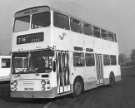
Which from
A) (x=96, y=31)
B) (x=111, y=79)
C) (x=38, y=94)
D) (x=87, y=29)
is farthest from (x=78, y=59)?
(x=111, y=79)

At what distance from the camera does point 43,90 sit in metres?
10.7

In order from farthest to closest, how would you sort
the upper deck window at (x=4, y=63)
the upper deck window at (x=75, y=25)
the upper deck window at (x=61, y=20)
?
1. the upper deck window at (x=4, y=63)
2. the upper deck window at (x=75, y=25)
3. the upper deck window at (x=61, y=20)

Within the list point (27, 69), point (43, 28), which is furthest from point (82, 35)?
point (27, 69)

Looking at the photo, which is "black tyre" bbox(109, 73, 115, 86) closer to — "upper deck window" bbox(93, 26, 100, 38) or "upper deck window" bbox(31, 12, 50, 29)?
"upper deck window" bbox(93, 26, 100, 38)

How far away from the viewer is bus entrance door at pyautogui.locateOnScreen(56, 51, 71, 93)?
11283 millimetres

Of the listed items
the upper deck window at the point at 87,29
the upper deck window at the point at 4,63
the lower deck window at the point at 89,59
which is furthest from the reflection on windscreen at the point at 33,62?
the upper deck window at the point at 4,63

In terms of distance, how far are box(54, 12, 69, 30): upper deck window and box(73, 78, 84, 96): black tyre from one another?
3091 millimetres

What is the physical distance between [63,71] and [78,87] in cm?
181

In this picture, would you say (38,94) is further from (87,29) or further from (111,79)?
(111,79)

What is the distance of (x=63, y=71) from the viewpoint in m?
A: 11.8

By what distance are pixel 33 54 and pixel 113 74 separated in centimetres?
930

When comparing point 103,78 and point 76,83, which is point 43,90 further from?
point 103,78

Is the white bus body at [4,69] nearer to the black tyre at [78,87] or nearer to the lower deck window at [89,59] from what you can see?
the lower deck window at [89,59]

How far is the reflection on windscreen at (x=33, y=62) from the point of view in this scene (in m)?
10.9
